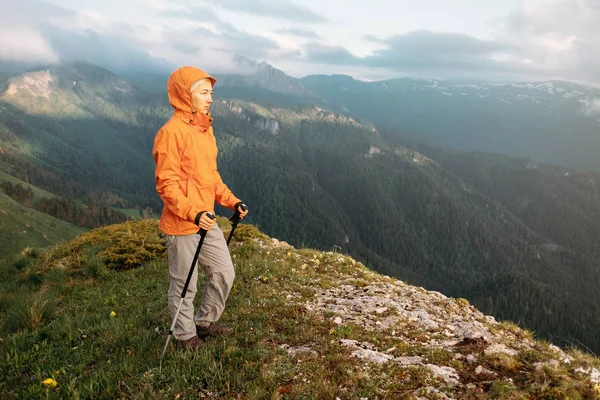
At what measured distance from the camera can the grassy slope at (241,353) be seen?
15.4 ft

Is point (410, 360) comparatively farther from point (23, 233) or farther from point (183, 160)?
point (23, 233)

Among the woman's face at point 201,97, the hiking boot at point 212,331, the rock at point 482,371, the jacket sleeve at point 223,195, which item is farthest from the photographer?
the jacket sleeve at point 223,195

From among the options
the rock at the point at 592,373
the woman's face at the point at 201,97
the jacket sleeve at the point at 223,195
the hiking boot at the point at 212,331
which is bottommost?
the hiking boot at the point at 212,331

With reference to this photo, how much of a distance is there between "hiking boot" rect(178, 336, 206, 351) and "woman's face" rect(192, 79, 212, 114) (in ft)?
12.6

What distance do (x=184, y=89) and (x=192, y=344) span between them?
13.8ft

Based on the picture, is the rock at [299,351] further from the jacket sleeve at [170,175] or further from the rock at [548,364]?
the rock at [548,364]

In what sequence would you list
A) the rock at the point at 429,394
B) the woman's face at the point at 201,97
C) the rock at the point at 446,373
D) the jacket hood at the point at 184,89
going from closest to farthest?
the rock at the point at 429,394
the rock at the point at 446,373
the jacket hood at the point at 184,89
the woman's face at the point at 201,97

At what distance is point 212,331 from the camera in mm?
6266

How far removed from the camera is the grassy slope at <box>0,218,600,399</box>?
4.70 metres

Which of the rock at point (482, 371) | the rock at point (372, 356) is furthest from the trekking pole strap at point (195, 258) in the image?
the rock at point (482, 371)

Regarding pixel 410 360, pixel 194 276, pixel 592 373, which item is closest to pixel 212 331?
pixel 194 276

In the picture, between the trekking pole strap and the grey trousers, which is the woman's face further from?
the grey trousers

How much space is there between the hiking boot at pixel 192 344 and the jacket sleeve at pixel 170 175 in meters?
2.14

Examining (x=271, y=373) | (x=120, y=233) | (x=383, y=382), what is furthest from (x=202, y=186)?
(x=120, y=233)
